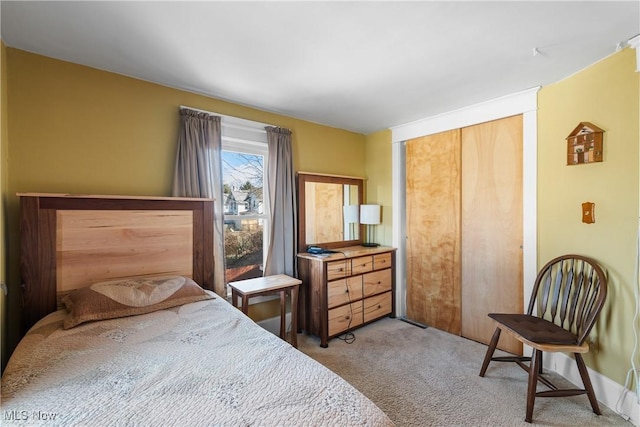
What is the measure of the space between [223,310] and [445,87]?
96.6 inches

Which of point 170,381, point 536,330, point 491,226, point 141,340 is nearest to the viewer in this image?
point 170,381

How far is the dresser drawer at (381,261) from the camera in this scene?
3176 millimetres

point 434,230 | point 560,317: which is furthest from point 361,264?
point 560,317

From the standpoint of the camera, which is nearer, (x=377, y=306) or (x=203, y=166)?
(x=203, y=166)

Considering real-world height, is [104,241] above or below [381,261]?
above

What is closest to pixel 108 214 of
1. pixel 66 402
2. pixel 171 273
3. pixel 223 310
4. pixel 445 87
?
pixel 171 273

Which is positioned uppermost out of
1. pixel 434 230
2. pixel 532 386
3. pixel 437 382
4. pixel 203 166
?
pixel 203 166

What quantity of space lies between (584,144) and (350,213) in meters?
2.24

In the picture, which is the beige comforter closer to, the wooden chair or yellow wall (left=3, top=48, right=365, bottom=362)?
yellow wall (left=3, top=48, right=365, bottom=362)

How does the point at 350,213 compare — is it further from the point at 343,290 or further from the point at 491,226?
the point at 491,226

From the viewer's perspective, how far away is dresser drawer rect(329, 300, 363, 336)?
2774 millimetres

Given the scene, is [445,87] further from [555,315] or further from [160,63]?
[160,63]

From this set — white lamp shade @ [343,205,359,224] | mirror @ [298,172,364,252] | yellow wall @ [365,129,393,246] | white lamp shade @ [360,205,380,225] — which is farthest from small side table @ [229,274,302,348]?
yellow wall @ [365,129,393,246]

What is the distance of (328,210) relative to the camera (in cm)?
343
